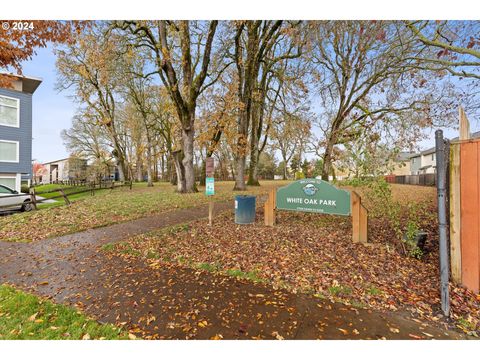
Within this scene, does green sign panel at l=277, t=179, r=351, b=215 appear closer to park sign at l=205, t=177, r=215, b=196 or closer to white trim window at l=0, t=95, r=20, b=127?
park sign at l=205, t=177, r=215, b=196

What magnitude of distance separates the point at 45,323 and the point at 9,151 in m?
19.8

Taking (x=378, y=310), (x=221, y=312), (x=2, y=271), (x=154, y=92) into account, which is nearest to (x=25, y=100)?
(x=154, y=92)

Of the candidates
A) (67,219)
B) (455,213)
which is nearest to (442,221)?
(455,213)

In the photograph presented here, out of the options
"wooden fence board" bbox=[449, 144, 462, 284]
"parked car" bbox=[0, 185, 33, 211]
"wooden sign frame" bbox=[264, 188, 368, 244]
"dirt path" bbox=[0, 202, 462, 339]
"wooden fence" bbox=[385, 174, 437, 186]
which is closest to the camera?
"dirt path" bbox=[0, 202, 462, 339]

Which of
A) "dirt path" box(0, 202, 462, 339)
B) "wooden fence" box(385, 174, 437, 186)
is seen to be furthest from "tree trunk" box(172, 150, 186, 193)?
"wooden fence" box(385, 174, 437, 186)

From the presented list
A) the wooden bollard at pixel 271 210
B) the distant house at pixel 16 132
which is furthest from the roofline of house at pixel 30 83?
the wooden bollard at pixel 271 210

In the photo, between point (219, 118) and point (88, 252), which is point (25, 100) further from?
point (88, 252)

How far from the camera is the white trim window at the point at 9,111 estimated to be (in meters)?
15.5

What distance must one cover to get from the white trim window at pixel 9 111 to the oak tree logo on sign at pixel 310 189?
2123 cm

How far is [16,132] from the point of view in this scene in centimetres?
1614

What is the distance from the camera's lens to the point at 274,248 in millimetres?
4461

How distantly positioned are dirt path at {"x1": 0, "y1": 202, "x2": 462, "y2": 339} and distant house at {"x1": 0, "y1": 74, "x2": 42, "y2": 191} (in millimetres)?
16268

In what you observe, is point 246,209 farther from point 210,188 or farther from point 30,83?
point 30,83

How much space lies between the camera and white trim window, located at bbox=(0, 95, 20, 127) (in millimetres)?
15531
